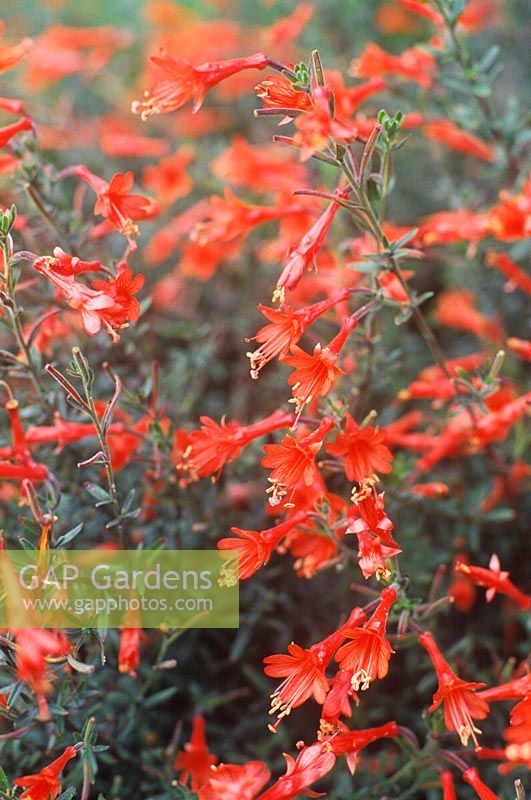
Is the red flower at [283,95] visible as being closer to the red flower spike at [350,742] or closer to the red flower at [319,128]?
the red flower at [319,128]

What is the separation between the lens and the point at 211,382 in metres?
3.69

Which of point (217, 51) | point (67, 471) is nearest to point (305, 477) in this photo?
point (67, 471)

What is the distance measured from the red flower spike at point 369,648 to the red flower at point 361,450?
0.91 ft

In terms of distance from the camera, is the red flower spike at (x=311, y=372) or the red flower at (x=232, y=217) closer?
the red flower spike at (x=311, y=372)

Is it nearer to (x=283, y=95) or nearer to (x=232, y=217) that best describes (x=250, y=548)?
(x=283, y=95)

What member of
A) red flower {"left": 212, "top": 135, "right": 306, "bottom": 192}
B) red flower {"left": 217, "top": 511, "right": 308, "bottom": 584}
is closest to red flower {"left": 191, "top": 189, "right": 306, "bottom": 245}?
red flower {"left": 212, "top": 135, "right": 306, "bottom": 192}

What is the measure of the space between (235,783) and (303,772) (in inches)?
6.9

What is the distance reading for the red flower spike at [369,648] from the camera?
1.74 meters

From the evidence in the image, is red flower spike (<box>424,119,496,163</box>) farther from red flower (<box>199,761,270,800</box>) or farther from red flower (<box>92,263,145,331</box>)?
red flower (<box>199,761,270,800</box>)

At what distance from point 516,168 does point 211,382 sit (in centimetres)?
157

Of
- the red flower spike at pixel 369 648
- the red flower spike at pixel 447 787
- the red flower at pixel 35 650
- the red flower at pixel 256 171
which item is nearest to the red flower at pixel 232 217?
the red flower at pixel 256 171

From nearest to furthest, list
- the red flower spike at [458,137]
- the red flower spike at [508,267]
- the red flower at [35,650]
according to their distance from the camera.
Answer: the red flower at [35,650], the red flower spike at [508,267], the red flower spike at [458,137]

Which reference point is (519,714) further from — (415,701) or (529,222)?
(529,222)

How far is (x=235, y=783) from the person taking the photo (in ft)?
5.56
